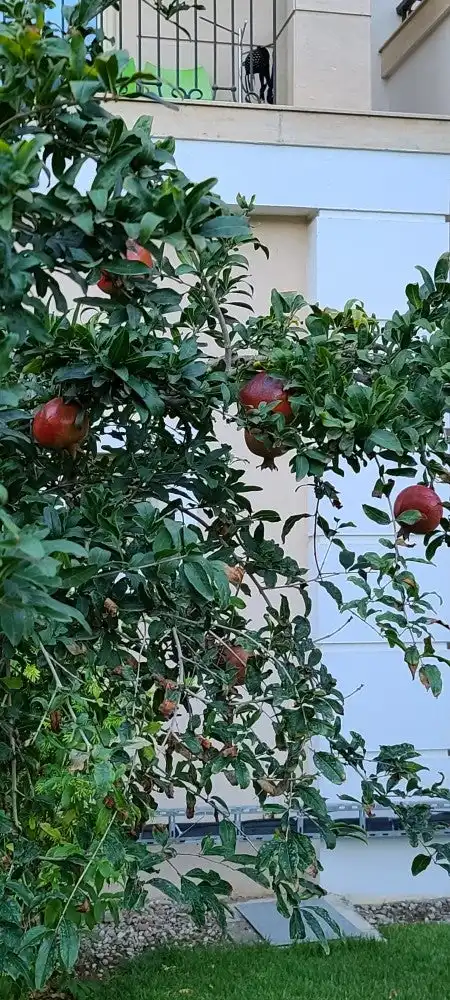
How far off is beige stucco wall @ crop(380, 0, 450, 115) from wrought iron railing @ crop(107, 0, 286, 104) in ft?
2.36

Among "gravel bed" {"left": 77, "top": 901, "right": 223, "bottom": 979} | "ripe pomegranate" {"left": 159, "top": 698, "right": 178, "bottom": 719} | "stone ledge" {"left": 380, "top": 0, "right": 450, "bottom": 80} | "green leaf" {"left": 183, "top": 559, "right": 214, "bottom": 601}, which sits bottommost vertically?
"gravel bed" {"left": 77, "top": 901, "right": 223, "bottom": 979}

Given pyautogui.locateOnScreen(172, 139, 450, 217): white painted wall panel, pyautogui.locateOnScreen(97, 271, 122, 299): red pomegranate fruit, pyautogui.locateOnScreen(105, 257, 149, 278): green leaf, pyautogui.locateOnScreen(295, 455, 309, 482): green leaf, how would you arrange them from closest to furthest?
pyautogui.locateOnScreen(105, 257, 149, 278): green leaf → pyautogui.locateOnScreen(97, 271, 122, 299): red pomegranate fruit → pyautogui.locateOnScreen(295, 455, 309, 482): green leaf → pyautogui.locateOnScreen(172, 139, 450, 217): white painted wall panel

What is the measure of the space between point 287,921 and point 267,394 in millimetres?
3192

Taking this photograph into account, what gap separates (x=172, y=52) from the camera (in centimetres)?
601

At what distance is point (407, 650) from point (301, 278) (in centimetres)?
301

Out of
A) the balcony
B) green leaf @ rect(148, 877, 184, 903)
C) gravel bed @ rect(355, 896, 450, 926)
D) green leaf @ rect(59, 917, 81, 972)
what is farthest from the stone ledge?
green leaf @ rect(59, 917, 81, 972)

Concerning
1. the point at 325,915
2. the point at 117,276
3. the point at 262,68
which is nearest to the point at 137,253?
the point at 117,276

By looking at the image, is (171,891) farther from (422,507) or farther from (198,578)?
(422,507)

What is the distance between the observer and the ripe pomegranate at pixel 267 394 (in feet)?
5.91

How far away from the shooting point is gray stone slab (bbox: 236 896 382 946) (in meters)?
4.04

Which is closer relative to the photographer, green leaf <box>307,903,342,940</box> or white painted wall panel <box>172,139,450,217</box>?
green leaf <box>307,903,342,940</box>

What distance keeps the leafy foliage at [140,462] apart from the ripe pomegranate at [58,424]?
0.02 meters

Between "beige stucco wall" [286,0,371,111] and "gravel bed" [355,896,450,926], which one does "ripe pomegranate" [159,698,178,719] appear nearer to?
"gravel bed" [355,896,450,926]

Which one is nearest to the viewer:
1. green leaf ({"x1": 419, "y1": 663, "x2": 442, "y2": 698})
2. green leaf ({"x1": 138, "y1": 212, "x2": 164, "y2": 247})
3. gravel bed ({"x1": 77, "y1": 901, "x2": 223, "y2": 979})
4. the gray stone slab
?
green leaf ({"x1": 138, "y1": 212, "x2": 164, "y2": 247})
